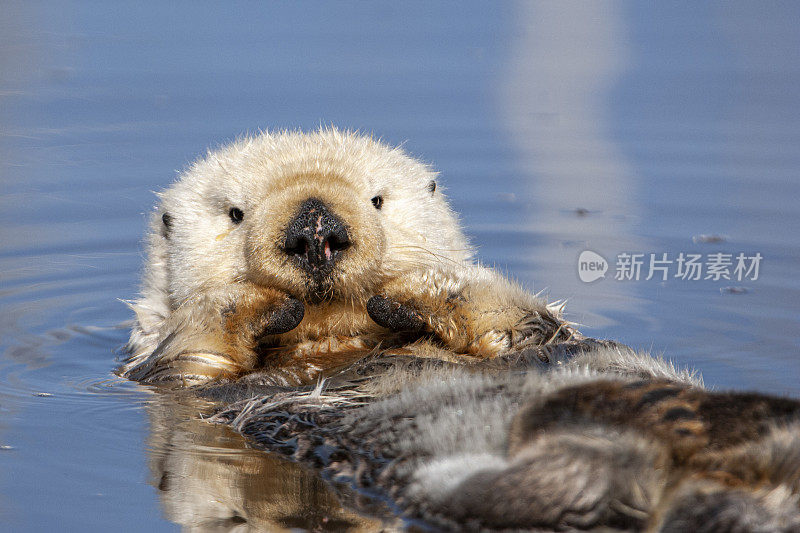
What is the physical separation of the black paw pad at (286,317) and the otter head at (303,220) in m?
0.08

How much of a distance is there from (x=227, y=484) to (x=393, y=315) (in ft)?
2.75

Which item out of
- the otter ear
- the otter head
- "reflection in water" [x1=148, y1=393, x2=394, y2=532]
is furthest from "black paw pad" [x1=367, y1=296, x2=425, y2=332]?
the otter ear

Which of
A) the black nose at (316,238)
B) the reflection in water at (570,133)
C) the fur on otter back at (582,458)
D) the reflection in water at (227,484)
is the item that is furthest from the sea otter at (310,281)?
the reflection in water at (570,133)

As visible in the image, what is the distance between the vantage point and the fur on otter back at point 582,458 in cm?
237

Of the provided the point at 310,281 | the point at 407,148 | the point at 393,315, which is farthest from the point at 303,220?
the point at 407,148

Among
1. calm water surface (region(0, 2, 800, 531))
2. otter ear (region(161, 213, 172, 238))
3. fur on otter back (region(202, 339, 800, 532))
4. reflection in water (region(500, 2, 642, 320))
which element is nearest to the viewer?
fur on otter back (region(202, 339, 800, 532))

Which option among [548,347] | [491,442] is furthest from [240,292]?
[491,442]

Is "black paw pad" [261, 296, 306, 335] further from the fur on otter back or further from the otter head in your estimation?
the fur on otter back

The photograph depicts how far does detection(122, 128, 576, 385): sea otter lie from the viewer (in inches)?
145

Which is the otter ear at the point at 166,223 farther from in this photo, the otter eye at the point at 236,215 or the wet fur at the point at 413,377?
the otter eye at the point at 236,215

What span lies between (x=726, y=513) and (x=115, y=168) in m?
5.26

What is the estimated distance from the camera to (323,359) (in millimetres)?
3795

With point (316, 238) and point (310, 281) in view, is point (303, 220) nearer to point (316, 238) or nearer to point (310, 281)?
point (316, 238)

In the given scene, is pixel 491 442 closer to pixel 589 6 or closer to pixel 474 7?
pixel 474 7
